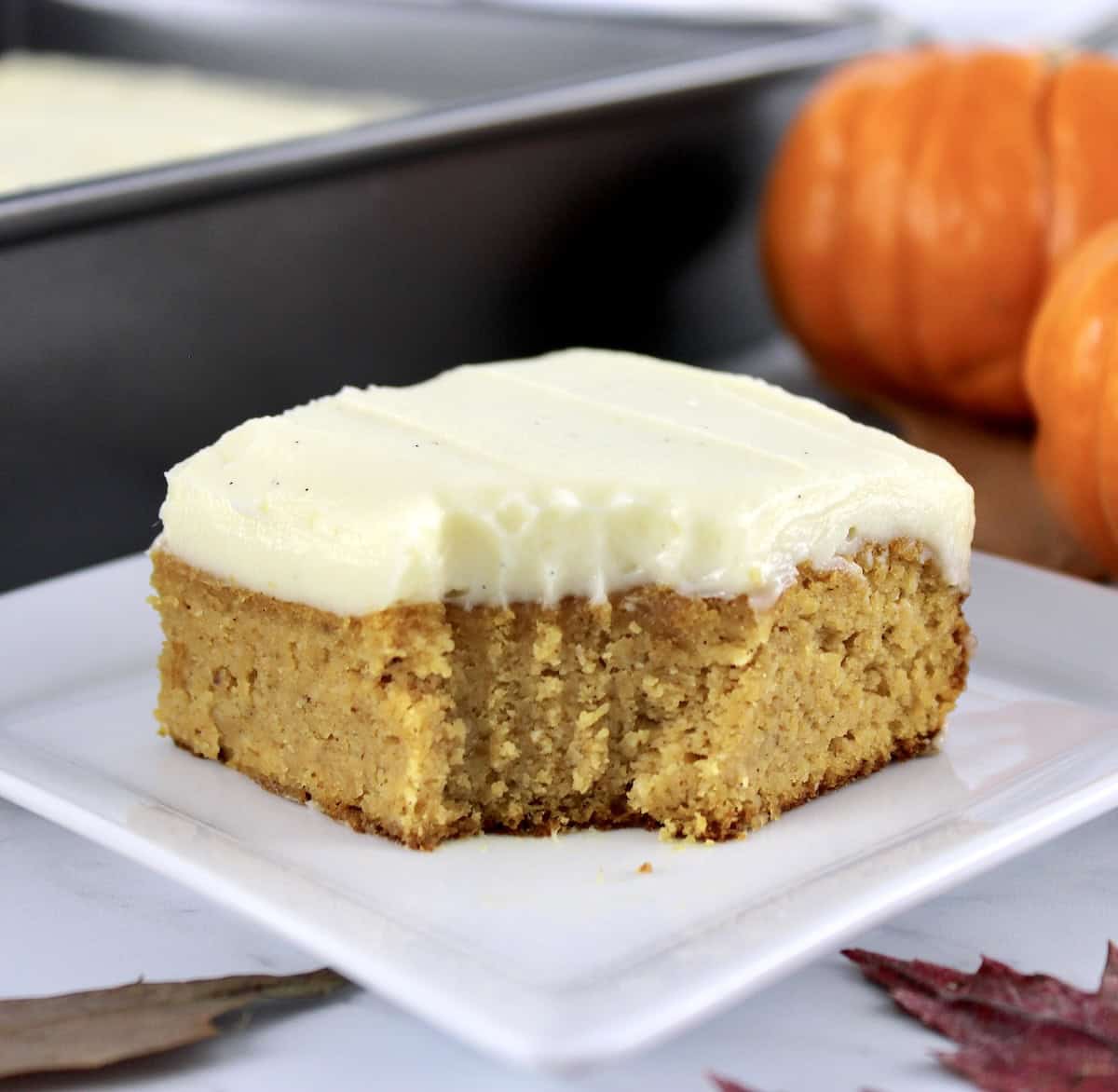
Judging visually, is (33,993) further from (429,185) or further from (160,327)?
(429,185)

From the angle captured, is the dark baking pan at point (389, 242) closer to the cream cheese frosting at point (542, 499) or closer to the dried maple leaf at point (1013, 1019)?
the cream cheese frosting at point (542, 499)

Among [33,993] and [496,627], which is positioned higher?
[496,627]

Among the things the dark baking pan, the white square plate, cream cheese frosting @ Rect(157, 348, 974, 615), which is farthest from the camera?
the dark baking pan

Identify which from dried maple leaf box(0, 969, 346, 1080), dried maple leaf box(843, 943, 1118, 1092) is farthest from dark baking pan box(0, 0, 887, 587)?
dried maple leaf box(843, 943, 1118, 1092)

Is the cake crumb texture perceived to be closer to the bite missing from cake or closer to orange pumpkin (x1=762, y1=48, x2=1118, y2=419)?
the bite missing from cake

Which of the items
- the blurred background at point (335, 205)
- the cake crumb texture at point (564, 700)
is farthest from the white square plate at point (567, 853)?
the blurred background at point (335, 205)

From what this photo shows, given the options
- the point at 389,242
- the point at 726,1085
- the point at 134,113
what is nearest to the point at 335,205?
the point at 389,242

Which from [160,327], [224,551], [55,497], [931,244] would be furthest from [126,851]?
[931,244]
